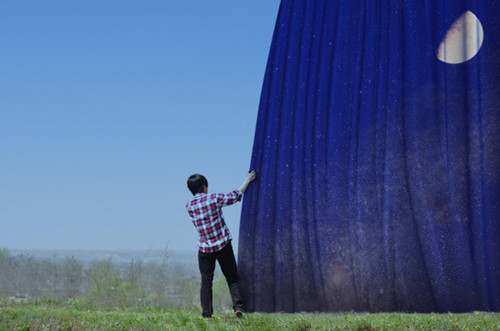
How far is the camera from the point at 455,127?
5488mm

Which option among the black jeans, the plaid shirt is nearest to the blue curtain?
the black jeans

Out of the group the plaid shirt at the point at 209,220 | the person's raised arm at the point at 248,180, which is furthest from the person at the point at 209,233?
the person's raised arm at the point at 248,180

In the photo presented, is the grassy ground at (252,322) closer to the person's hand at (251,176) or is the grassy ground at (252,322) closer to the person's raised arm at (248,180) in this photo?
the person's raised arm at (248,180)

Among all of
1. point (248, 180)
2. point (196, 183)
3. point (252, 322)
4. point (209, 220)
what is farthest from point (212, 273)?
point (248, 180)

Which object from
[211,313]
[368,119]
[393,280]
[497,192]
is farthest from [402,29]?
[211,313]

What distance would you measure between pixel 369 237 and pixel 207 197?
176 centimetres

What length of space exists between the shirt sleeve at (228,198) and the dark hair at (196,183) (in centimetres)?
23

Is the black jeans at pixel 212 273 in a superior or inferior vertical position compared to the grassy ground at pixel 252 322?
superior

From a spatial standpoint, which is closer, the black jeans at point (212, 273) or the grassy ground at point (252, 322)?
the grassy ground at point (252, 322)

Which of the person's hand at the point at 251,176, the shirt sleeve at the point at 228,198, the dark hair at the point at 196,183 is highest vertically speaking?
the person's hand at the point at 251,176

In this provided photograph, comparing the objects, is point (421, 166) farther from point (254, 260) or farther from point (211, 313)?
point (211, 313)

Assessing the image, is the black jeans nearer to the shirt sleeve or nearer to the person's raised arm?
the shirt sleeve

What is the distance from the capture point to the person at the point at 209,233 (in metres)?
5.59

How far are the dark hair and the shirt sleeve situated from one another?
235 mm
